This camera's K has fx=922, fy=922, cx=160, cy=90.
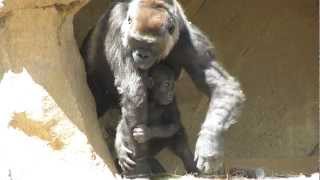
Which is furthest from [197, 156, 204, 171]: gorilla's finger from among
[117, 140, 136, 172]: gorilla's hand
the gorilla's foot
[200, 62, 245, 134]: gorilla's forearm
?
[117, 140, 136, 172]: gorilla's hand

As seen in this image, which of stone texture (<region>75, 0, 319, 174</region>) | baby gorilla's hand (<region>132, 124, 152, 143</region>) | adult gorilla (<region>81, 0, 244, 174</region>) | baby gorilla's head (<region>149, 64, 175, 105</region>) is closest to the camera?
adult gorilla (<region>81, 0, 244, 174</region>)

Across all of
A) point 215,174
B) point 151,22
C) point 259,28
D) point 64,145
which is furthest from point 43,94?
point 259,28

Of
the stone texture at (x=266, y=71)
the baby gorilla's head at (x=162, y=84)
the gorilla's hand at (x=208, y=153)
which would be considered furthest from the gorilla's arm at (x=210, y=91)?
the stone texture at (x=266, y=71)

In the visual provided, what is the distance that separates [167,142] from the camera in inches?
237

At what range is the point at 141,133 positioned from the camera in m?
5.62

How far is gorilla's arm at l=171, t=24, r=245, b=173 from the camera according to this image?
5.42 metres

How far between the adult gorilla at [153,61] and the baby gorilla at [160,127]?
0.21ft

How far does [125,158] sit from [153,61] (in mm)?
621

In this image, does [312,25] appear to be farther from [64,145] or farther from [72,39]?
[64,145]

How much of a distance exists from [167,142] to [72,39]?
916mm

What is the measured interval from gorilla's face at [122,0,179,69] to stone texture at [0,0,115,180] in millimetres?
437

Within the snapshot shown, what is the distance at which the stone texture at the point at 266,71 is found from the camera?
7.43 metres

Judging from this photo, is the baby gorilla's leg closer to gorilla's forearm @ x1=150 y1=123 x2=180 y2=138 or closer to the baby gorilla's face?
gorilla's forearm @ x1=150 y1=123 x2=180 y2=138

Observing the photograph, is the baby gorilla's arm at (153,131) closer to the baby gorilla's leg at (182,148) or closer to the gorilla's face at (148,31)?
the baby gorilla's leg at (182,148)
